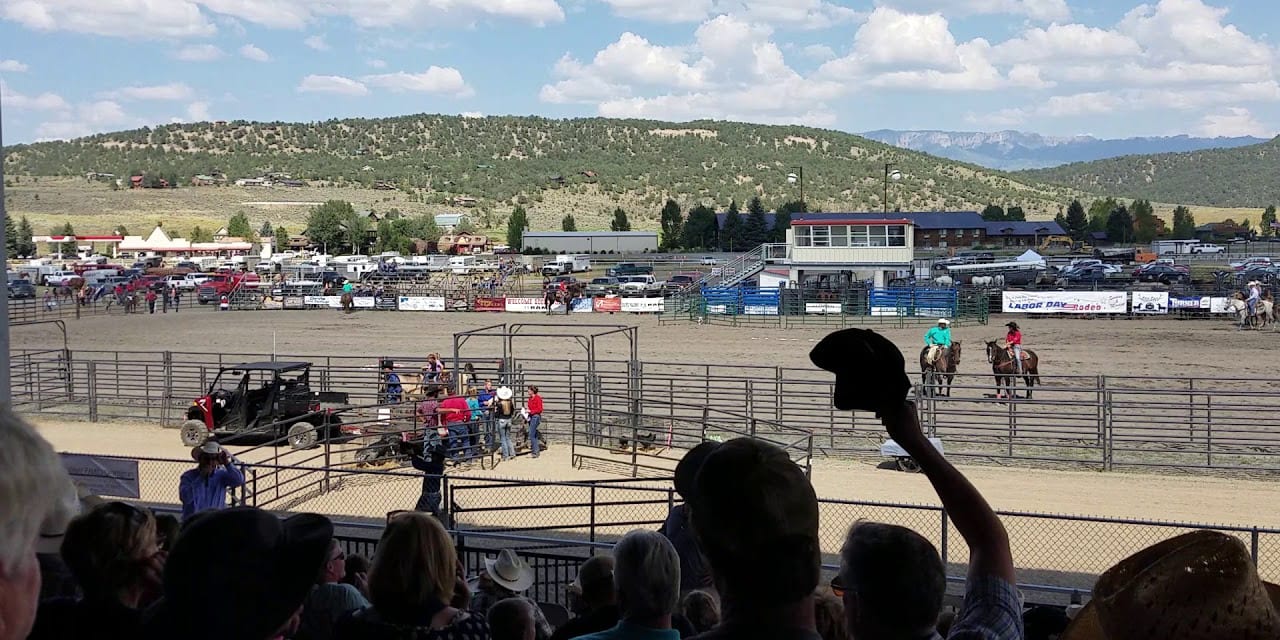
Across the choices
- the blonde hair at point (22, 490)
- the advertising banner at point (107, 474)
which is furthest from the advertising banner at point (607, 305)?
the blonde hair at point (22, 490)

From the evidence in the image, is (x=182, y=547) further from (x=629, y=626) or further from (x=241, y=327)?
(x=241, y=327)

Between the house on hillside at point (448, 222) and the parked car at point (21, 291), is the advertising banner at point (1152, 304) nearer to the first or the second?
the parked car at point (21, 291)

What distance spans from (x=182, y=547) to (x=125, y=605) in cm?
83

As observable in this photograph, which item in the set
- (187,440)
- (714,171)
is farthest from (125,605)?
(714,171)

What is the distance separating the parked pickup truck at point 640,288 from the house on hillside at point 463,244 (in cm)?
4398

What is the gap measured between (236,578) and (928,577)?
1.48 m

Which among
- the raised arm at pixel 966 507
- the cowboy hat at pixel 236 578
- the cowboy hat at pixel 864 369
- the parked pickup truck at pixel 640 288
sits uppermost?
the cowboy hat at pixel 864 369

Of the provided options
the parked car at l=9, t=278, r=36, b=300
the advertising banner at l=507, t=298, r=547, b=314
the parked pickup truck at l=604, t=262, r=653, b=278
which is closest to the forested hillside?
the parked pickup truck at l=604, t=262, r=653, b=278

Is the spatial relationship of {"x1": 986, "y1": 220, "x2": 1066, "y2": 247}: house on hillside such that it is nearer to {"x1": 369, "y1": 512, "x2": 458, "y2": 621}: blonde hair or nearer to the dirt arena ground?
the dirt arena ground

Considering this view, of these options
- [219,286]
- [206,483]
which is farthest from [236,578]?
[219,286]

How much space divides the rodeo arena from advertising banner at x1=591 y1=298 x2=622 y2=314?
0.18 m

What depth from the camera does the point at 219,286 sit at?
189 feet

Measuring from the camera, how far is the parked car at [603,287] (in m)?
55.1

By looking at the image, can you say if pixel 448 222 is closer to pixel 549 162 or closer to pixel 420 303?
pixel 549 162
